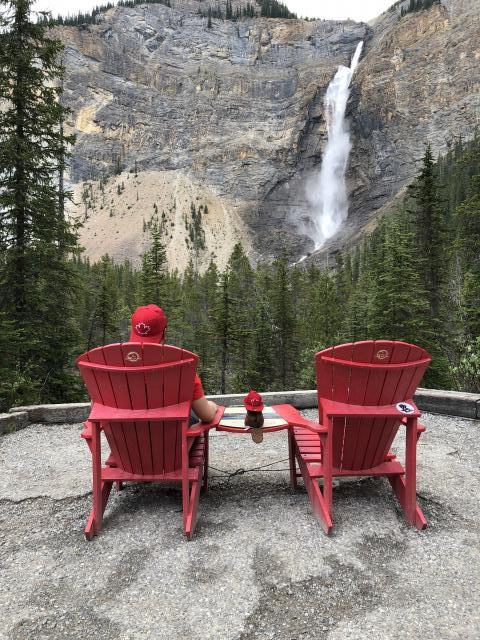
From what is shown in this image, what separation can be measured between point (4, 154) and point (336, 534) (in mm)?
9882

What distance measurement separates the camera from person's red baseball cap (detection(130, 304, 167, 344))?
2.98 meters

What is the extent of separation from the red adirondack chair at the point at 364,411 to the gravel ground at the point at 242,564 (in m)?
0.30

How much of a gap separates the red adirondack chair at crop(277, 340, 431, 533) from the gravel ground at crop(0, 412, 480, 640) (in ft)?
0.99

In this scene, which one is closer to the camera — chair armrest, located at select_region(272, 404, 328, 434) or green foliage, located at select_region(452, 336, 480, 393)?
chair armrest, located at select_region(272, 404, 328, 434)

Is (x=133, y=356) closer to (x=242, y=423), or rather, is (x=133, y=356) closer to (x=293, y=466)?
(x=242, y=423)

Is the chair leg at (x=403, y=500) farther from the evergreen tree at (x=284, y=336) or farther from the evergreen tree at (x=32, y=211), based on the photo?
the evergreen tree at (x=284, y=336)

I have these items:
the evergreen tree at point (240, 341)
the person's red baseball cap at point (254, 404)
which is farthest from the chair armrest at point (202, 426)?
the evergreen tree at point (240, 341)

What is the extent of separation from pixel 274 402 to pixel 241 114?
119196 mm

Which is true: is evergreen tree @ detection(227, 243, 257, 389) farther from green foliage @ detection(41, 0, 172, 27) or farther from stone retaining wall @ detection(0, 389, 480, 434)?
green foliage @ detection(41, 0, 172, 27)

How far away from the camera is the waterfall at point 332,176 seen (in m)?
95.5

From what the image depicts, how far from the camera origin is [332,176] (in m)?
99.2

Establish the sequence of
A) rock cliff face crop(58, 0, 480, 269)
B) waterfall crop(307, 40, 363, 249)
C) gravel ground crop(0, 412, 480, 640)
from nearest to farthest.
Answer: gravel ground crop(0, 412, 480, 640), rock cliff face crop(58, 0, 480, 269), waterfall crop(307, 40, 363, 249)

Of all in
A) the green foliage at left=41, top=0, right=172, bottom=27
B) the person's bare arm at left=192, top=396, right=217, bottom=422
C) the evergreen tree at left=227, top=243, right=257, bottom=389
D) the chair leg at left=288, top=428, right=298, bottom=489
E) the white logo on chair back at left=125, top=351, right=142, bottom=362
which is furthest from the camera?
the green foliage at left=41, top=0, right=172, bottom=27

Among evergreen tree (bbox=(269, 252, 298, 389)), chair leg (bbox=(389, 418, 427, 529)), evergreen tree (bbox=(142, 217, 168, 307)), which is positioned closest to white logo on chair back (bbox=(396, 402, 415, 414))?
chair leg (bbox=(389, 418, 427, 529))
